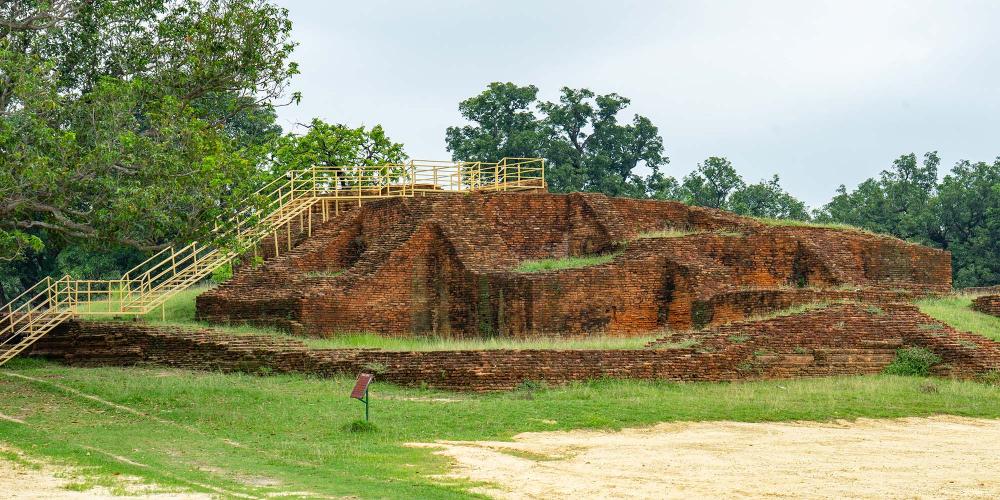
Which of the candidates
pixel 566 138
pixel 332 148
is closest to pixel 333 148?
pixel 332 148

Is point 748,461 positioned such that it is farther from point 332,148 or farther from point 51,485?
point 332,148

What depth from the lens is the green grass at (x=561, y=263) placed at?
86.4ft

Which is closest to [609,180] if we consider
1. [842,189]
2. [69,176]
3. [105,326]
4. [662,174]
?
[662,174]

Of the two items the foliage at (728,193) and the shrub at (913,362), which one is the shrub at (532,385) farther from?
the foliage at (728,193)

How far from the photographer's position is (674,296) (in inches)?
1034

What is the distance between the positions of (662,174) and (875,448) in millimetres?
36877

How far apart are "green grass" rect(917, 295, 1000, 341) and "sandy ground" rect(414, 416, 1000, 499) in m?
5.36

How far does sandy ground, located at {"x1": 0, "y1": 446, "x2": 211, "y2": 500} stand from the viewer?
12.5 metres

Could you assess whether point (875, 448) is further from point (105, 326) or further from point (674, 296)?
point (105, 326)

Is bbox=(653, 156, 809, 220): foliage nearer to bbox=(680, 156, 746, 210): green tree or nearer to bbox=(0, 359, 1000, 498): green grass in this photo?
bbox=(680, 156, 746, 210): green tree

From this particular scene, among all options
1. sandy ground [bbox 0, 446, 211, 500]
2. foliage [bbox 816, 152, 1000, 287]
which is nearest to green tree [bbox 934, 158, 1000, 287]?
foliage [bbox 816, 152, 1000, 287]

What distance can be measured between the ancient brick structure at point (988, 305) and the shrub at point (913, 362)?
174 inches

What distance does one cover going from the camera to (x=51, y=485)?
13.2 m

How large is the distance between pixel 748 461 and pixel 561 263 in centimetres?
1208
